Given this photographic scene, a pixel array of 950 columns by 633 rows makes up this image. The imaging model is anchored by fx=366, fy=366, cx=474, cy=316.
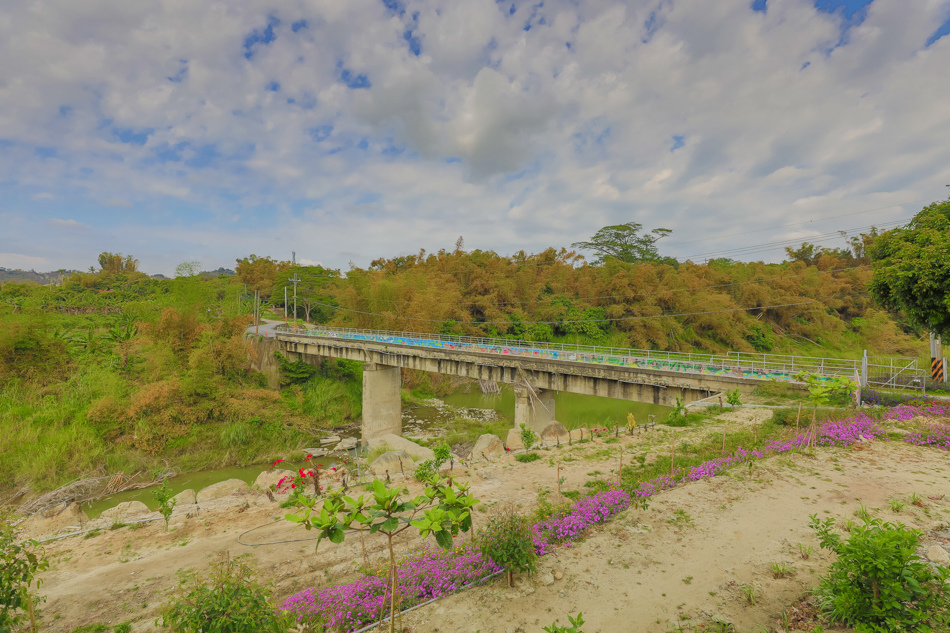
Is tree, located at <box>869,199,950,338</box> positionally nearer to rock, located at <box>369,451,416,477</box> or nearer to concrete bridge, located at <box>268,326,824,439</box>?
concrete bridge, located at <box>268,326,824,439</box>

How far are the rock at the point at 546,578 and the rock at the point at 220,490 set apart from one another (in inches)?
469

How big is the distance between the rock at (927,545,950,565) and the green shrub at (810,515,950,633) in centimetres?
152

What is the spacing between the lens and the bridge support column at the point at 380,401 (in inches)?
1000

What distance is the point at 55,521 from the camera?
1071 cm

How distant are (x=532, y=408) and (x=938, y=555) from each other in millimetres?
15097

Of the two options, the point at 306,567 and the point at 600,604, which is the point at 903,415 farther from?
the point at 306,567

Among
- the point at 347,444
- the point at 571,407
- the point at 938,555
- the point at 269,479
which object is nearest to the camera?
the point at 938,555

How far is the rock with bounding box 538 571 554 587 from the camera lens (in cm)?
512

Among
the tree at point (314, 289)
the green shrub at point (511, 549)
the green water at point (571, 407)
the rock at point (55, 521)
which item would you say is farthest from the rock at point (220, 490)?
the tree at point (314, 289)

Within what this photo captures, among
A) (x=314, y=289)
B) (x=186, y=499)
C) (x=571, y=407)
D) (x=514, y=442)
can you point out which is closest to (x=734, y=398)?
(x=514, y=442)

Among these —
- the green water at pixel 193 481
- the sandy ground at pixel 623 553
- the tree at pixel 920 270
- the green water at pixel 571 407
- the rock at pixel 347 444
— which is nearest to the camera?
the sandy ground at pixel 623 553

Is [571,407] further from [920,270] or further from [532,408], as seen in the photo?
[920,270]

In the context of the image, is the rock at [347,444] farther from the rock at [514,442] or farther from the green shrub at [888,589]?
the green shrub at [888,589]

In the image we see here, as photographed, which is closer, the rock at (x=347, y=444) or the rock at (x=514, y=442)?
the rock at (x=514, y=442)
